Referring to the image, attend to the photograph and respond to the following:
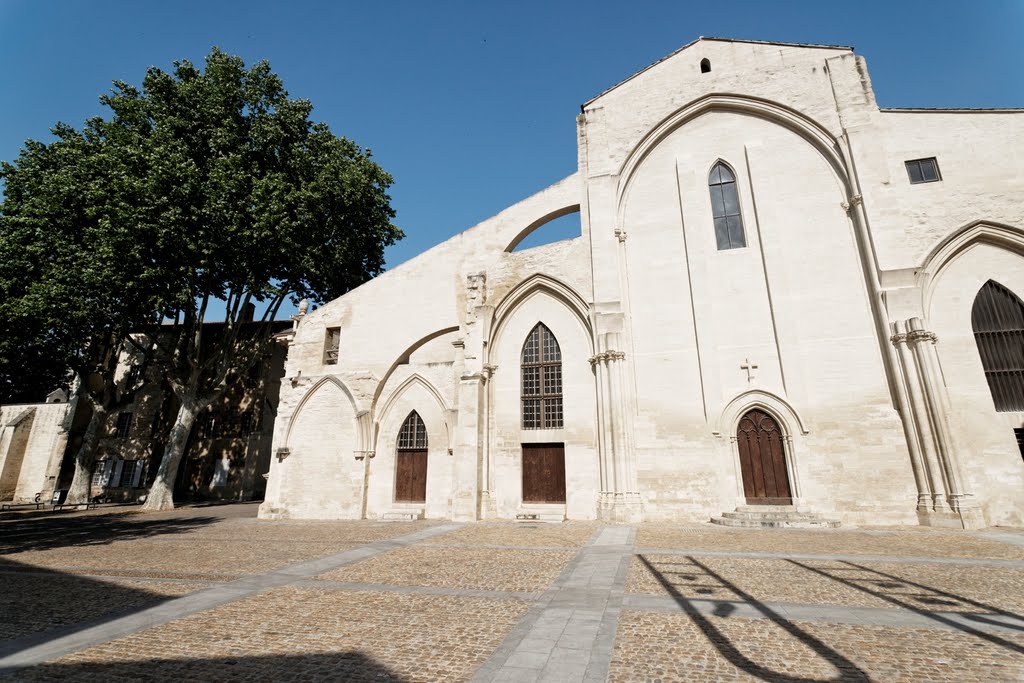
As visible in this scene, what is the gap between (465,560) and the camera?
8.73 metres

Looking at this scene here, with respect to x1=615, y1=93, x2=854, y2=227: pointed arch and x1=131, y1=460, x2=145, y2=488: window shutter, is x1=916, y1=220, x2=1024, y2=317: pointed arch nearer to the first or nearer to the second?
x1=615, y1=93, x2=854, y2=227: pointed arch

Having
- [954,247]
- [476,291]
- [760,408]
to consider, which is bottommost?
[760,408]

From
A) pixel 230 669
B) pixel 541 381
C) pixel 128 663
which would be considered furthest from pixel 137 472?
pixel 230 669

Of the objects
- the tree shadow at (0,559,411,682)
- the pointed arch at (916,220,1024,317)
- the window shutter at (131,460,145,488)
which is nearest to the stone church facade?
the pointed arch at (916,220,1024,317)

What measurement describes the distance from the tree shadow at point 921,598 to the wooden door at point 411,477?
1219 cm

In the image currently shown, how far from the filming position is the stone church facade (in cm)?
1312

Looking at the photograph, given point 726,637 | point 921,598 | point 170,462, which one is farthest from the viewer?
point 170,462

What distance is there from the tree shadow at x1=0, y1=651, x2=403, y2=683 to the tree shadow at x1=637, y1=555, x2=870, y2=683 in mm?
2947

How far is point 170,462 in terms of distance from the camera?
19891 millimetres

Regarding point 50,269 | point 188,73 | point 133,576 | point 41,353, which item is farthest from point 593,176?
point 41,353

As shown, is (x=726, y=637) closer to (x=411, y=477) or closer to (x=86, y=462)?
(x=411, y=477)

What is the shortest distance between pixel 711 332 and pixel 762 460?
423 cm

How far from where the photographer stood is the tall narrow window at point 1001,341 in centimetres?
1279

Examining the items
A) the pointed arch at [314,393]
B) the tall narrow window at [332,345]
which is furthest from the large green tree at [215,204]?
the pointed arch at [314,393]
